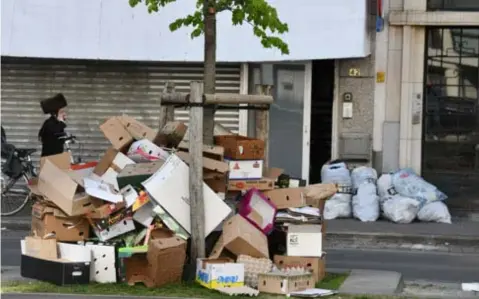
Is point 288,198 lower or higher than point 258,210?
higher

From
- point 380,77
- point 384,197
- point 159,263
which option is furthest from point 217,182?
point 380,77

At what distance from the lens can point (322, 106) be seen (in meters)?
15.7

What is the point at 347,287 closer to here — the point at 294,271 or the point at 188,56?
the point at 294,271

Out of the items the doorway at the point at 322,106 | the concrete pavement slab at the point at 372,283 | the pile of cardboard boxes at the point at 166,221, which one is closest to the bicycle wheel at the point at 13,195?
the doorway at the point at 322,106

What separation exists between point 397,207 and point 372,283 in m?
5.00

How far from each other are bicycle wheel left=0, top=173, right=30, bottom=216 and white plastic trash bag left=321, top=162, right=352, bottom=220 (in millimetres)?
4763

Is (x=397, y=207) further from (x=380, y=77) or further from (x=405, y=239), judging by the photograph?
(x=380, y=77)

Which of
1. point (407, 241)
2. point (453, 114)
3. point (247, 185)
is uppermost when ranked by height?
point (453, 114)

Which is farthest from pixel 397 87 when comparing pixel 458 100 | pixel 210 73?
pixel 210 73

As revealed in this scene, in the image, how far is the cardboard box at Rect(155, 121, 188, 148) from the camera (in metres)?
9.54

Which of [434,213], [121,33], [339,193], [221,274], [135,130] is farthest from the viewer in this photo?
[121,33]

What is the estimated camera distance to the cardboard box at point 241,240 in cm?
869

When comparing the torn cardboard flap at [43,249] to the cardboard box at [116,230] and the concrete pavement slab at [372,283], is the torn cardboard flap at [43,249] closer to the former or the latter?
the cardboard box at [116,230]

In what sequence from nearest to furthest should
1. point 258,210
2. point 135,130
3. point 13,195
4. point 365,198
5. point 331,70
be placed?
point 258,210 → point 135,130 → point 365,198 → point 13,195 → point 331,70
